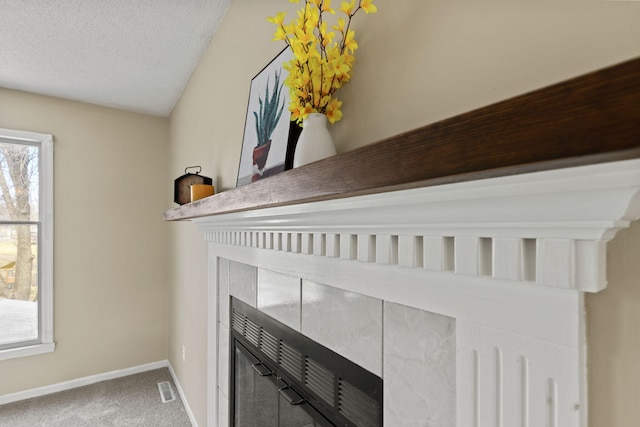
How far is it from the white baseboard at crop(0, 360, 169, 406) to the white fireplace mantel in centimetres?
282

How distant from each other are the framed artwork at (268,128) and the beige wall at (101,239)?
2.36 meters

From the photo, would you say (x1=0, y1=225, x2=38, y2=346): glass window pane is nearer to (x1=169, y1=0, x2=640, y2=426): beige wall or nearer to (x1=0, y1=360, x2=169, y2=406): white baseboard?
(x1=0, y1=360, x2=169, y2=406): white baseboard

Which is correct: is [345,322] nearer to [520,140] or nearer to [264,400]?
[520,140]

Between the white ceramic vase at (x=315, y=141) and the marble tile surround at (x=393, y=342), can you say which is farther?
the white ceramic vase at (x=315, y=141)

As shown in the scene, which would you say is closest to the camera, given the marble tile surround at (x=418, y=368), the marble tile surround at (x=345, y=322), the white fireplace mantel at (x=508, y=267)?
the white fireplace mantel at (x=508, y=267)

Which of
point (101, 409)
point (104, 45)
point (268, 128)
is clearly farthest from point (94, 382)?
point (268, 128)

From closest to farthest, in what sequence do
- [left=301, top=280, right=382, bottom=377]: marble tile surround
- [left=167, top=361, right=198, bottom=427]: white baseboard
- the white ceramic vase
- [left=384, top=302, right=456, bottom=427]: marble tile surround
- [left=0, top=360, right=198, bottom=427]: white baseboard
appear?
[left=384, top=302, right=456, bottom=427]: marble tile surround
[left=301, top=280, right=382, bottom=377]: marble tile surround
the white ceramic vase
[left=167, top=361, right=198, bottom=427]: white baseboard
[left=0, top=360, right=198, bottom=427]: white baseboard

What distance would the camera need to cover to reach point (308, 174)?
66 cm

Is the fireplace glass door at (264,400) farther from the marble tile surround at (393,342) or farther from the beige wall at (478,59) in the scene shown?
the beige wall at (478,59)

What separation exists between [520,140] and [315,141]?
22.2 inches

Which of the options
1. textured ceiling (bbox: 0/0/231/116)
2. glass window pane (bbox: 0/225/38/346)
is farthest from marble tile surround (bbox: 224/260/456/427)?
glass window pane (bbox: 0/225/38/346)

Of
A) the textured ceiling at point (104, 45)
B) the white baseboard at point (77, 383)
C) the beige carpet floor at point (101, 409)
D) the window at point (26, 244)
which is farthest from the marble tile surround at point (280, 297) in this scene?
the window at point (26, 244)

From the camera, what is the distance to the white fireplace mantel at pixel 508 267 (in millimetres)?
373

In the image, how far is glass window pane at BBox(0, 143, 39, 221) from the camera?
2861 millimetres
